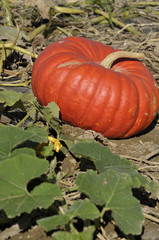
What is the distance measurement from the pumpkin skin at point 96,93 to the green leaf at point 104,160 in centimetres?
81

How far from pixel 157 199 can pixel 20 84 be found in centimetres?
179

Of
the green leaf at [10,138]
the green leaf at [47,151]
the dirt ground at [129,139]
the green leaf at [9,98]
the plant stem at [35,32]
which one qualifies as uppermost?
the green leaf at [10,138]

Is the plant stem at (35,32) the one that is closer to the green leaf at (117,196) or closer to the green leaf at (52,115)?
the green leaf at (52,115)

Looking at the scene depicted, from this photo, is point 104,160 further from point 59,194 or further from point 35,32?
point 35,32

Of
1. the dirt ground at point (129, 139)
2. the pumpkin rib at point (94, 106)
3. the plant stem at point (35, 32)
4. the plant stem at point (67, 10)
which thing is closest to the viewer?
the dirt ground at point (129, 139)

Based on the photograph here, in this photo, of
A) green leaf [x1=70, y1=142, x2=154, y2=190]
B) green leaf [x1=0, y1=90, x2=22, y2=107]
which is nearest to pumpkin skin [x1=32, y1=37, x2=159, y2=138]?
green leaf [x1=0, y1=90, x2=22, y2=107]

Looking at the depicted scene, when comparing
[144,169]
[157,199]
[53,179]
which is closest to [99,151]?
[53,179]

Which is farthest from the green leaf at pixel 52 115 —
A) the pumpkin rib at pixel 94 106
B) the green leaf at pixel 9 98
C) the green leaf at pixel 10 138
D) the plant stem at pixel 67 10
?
the plant stem at pixel 67 10

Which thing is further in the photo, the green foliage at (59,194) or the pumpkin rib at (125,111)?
the pumpkin rib at (125,111)

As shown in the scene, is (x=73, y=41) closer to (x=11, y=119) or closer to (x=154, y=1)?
(x=11, y=119)

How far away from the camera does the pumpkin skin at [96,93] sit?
2.69m

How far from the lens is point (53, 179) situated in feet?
5.91

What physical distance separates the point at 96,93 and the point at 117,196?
48.4 inches

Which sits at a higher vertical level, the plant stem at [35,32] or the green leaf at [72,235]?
the green leaf at [72,235]
